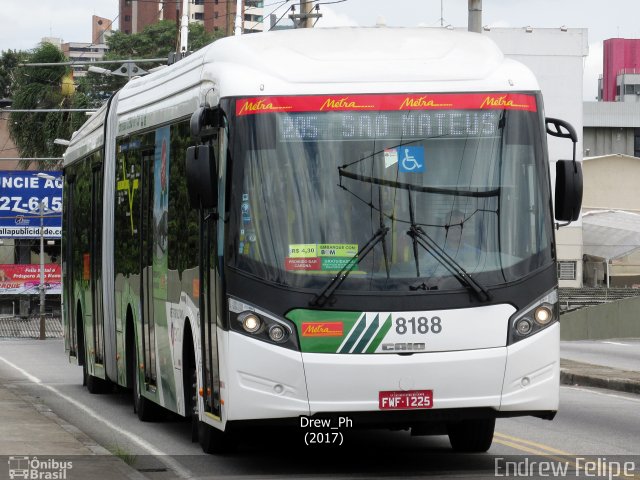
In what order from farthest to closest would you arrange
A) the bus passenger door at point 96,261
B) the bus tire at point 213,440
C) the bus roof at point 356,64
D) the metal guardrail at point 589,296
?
1. the metal guardrail at point 589,296
2. the bus passenger door at point 96,261
3. the bus tire at point 213,440
4. the bus roof at point 356,64

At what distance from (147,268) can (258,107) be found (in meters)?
4.18

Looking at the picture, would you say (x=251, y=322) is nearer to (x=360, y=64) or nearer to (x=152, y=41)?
(x=360, y=64)

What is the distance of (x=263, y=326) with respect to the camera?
11047mm

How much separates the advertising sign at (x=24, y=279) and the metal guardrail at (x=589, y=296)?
22.7m

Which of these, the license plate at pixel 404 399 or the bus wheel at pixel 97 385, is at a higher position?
the license plate at pixel 404 399

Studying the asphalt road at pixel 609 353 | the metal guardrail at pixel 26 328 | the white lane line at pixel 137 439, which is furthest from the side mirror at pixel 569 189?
the metal guardrail at pixel 26 328

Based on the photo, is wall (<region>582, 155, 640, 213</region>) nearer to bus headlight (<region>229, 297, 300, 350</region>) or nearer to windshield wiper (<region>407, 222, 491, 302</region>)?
windshield wiper (<region>407, 222, 491, 302</region>)

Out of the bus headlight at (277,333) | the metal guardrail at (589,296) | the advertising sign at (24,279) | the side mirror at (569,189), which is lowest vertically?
the metal guardrail at (589,296)

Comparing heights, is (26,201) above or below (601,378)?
above

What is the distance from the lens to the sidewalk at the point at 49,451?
36.9 feet

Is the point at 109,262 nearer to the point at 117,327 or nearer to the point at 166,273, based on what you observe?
the point at 117,327

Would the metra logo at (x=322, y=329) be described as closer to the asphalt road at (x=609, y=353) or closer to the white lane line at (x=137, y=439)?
the white lane line at (x=137, y=439)

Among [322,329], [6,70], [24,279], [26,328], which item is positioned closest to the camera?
[322,329]

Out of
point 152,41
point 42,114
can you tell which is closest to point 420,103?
point 42,114
